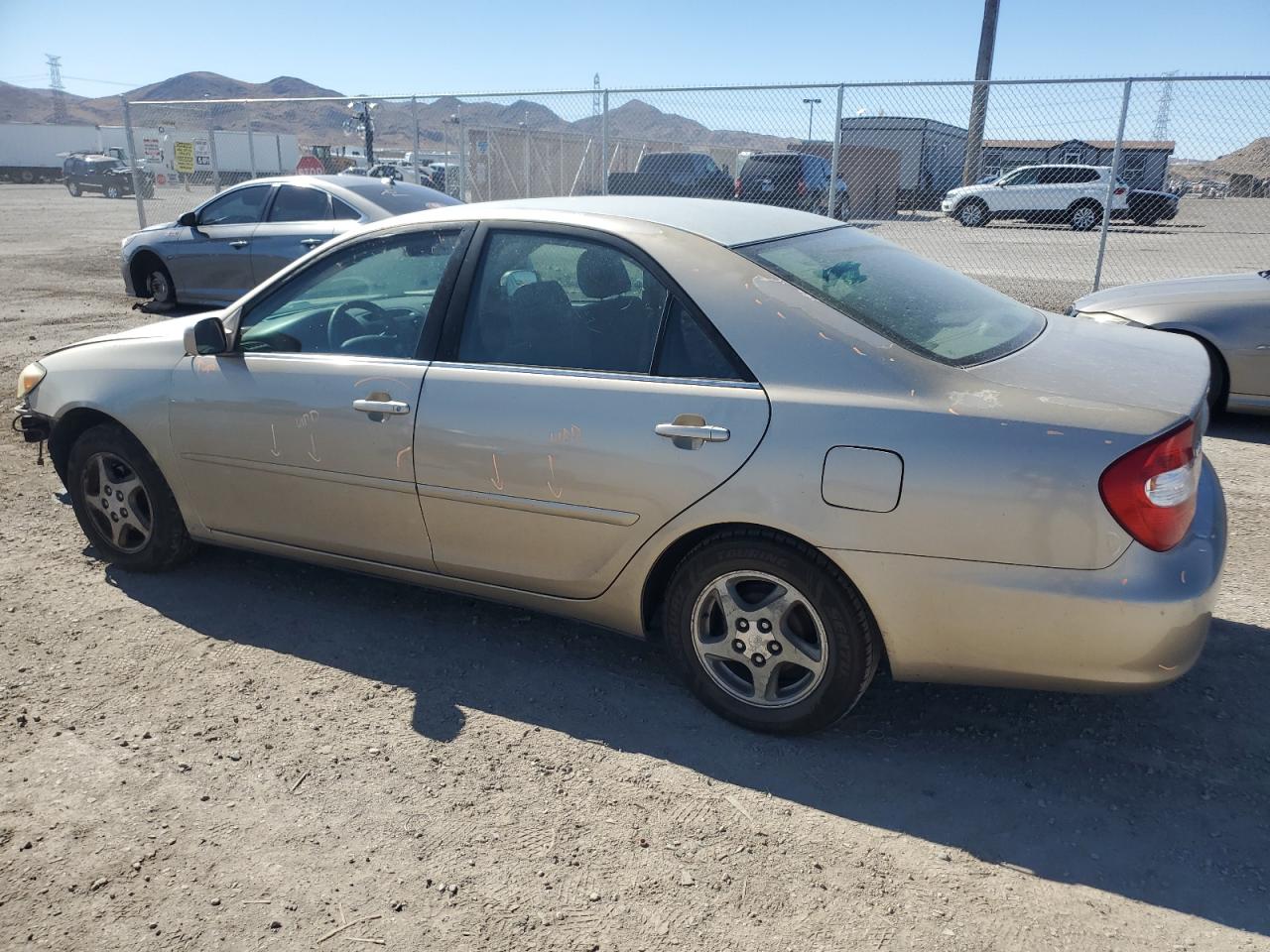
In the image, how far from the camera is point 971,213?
16250 mm

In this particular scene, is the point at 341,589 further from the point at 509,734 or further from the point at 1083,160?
the point at 1083,160

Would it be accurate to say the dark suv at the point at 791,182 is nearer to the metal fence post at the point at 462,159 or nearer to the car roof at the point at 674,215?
the metal fence post at the point at 462,159

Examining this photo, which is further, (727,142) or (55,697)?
(727,142)

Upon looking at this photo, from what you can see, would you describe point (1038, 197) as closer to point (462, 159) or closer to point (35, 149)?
point (462, 159)

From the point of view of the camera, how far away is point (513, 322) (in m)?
3.42

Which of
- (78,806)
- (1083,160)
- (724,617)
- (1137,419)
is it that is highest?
(1083,160)

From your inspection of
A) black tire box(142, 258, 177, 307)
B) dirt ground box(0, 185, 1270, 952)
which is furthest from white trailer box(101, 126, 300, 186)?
dirt ground box(0, 185, 1270, 952)

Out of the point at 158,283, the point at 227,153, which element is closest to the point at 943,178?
the point at 158,283

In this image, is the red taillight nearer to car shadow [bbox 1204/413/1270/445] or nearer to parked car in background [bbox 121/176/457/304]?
car shadow [bbox 1204/413/1270/445]

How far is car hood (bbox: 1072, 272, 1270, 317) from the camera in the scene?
6352 millimetres

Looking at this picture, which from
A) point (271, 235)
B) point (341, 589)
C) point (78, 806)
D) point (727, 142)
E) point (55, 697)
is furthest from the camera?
point (727, 142)

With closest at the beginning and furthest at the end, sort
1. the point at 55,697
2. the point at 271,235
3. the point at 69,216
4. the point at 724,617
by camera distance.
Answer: the point at 724,617 < the point at 55,697 < the point at 271,235 < the point at 69,216

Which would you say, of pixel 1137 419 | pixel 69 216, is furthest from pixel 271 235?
pixel 69 216

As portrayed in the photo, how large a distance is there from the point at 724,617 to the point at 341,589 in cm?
196
